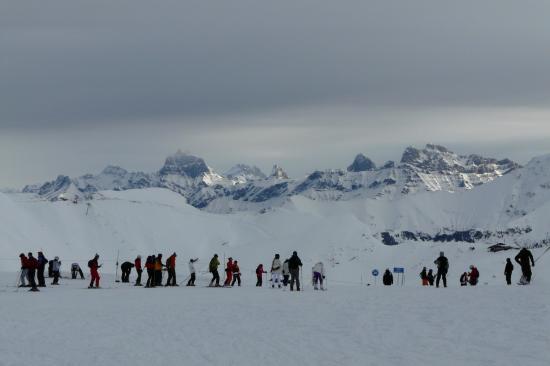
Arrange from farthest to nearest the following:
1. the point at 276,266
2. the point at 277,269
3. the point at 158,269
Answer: the point at 158,269 < the point at 277,269 < the point at 276,266

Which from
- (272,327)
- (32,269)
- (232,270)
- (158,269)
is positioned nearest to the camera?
(272,327)

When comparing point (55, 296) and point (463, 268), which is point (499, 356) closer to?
point (55, 296)

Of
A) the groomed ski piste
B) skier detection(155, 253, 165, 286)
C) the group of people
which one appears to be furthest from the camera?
skier detection(155, 253, 165, 286)

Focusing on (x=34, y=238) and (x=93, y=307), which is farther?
(x=34, y=238)

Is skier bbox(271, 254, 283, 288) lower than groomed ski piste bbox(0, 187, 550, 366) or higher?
higher

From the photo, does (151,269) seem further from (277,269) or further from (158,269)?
(277,269)

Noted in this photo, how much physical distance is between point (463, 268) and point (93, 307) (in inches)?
3370

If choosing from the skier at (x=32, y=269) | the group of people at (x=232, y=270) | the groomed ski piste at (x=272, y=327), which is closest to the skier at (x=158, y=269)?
the group of people at (x=232, y=270)

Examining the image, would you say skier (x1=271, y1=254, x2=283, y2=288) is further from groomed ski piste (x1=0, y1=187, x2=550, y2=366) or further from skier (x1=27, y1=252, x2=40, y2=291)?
skier (x1=27, y1=252, x2=40, y2=291)

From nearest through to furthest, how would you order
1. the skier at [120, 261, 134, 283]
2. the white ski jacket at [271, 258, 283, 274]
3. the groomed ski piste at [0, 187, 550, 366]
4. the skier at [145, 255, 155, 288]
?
1. the groomed ski piste at [0, 187, 550, 366]
2. the white ski jacket at [271, 258, 283, 274]
3. the skier at [145, 255, 155, 288]
4. the skier at [120, 261, 134, 283]

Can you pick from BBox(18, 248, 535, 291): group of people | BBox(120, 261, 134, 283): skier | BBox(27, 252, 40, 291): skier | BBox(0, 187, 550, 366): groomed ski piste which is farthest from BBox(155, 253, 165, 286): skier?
BBox(27, 252, 40, 291): skier

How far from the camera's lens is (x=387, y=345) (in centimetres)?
1934

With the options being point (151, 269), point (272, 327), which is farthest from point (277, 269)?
point (272, 327)

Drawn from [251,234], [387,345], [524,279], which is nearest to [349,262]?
[251,234]
